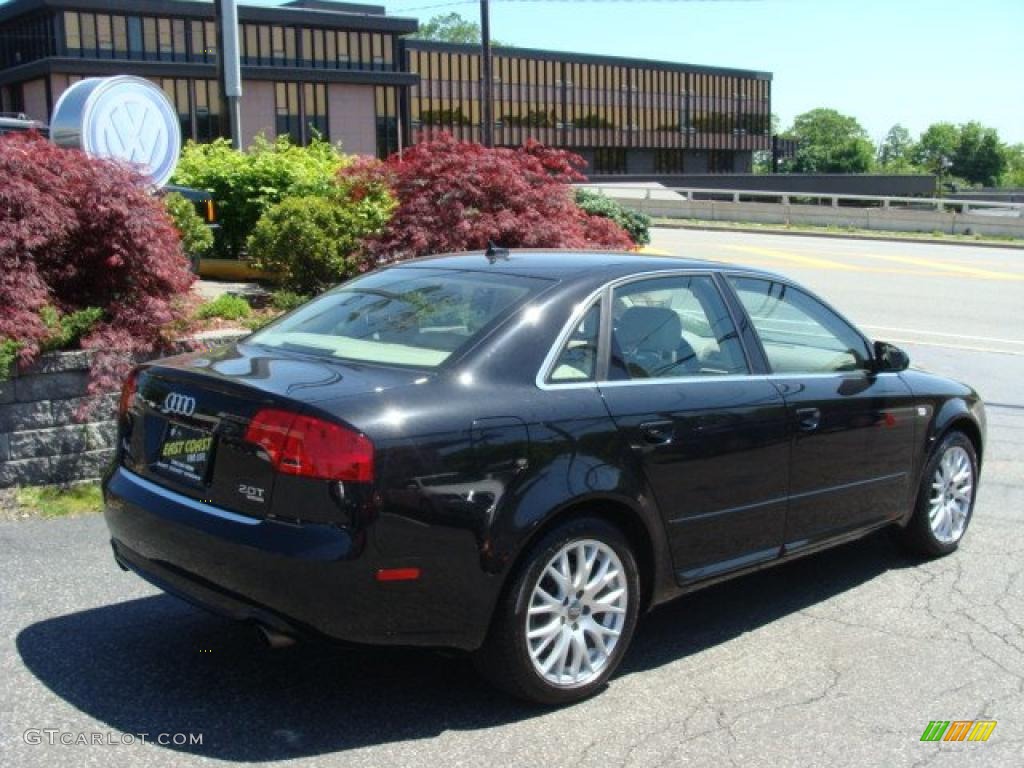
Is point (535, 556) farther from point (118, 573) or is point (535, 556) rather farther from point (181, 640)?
point (118, 573)

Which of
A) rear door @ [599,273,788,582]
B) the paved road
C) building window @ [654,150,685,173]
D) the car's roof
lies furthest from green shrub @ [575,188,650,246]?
building window @ [654,150,685,173]

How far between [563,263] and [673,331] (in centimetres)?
56

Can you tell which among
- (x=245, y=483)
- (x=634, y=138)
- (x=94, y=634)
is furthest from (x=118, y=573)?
(x=634, y=138)

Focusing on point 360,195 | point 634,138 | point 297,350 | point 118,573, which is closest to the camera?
point 297,350

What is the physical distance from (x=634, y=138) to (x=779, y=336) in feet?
277

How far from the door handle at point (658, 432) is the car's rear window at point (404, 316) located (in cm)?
70

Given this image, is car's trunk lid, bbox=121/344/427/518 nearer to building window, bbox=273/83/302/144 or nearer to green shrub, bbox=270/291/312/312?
green shrub, bbox=270/291/312/312

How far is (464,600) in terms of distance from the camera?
3.96 metres

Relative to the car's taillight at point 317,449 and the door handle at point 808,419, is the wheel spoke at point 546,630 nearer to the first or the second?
the car's taillight at point 317,449

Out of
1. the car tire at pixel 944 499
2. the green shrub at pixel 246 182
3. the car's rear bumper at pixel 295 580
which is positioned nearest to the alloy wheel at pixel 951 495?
the car tire at pixel 944 499

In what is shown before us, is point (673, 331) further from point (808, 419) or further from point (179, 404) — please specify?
point (179, 404)

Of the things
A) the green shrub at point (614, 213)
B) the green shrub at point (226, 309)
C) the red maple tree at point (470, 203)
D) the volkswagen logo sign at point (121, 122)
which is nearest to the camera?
the green shrub at point (226, 309)

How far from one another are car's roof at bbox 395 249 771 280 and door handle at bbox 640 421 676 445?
0.68 meters

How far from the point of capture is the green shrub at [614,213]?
17.2 meters
